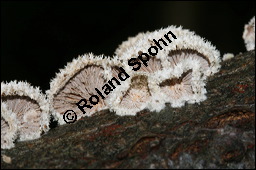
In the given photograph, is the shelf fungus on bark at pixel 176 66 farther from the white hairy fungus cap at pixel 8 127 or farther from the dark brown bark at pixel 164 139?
the white hairy fungus cap at pixel 8 127

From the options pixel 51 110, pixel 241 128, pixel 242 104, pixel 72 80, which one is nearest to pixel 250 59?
pixel 242 104

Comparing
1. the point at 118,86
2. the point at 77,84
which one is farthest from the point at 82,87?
the point at 118,86

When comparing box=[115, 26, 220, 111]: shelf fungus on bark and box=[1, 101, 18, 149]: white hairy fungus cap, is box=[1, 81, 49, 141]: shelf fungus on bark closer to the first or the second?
box=[1, 101, 18, 149]: white hairy fungus cap

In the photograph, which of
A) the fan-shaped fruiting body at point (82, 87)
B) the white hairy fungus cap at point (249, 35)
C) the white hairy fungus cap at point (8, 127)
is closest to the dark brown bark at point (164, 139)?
the white hairy fungus cap at point (8, 127)

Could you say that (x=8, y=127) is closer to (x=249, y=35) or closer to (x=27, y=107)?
(x=27, y=107)

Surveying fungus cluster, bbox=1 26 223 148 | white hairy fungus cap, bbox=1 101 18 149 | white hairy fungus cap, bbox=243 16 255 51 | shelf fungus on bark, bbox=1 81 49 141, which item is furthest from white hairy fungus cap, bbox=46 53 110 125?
white hairy fungus cap, bbox=243 16 255 51

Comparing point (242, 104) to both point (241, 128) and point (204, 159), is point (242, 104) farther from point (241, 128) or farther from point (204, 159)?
point (204, 159)
